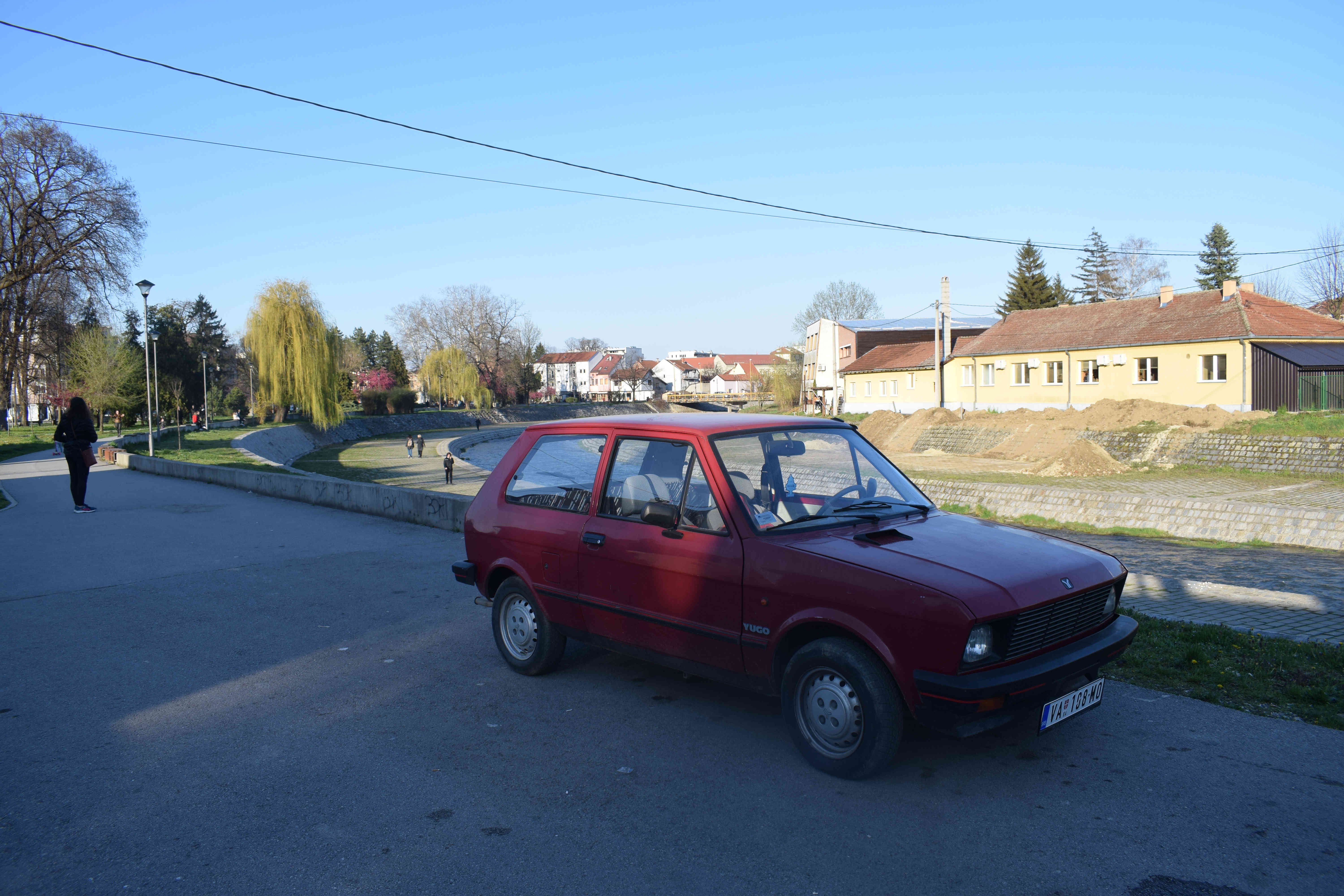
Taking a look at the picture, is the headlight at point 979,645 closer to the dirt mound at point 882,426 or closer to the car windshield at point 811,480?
the car windshield at point 811,480

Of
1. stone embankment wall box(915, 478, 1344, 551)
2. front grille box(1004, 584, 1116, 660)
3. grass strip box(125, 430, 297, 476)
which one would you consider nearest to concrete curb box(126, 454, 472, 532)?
grass strip box(125, 430, 297, 476)

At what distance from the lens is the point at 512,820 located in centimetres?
370

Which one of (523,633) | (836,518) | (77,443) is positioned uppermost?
(77,443)

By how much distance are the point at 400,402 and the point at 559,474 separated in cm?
8434

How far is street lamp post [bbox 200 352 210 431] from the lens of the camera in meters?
72.1

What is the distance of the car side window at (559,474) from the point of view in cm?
543

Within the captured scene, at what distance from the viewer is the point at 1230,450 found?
89.5ft

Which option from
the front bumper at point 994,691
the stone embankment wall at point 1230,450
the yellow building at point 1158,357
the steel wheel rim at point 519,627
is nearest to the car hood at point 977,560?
the front bumper at point 994,691

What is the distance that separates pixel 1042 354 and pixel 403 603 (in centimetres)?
4506

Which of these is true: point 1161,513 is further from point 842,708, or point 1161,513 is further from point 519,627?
point 842,708

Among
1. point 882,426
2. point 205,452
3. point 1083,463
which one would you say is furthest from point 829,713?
point 882,426

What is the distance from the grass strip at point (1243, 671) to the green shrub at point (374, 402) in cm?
A: 8287

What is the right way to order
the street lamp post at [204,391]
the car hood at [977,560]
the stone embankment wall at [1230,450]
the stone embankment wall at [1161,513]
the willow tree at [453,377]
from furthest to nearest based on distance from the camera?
the willow tree at [453,377] → the street lamp post at [204,391] → the stone embankment wall at [1230,450] → the stone embankment wall at [1161,513] → the car hood at [977,560]

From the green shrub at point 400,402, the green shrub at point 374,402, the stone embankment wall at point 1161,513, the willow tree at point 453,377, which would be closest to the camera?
the stone embankment wall at point 1161,513
